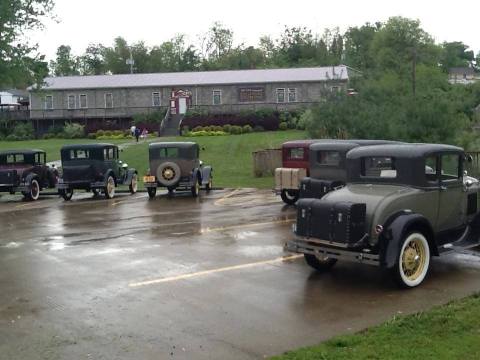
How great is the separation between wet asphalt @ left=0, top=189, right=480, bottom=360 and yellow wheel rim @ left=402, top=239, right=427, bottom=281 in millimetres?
225

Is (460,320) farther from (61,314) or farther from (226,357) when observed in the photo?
(61,314)

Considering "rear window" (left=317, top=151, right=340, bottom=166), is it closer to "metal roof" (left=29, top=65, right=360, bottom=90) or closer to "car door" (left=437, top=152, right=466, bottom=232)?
"car door" (left=437, top=152, right=466, bottom=232)

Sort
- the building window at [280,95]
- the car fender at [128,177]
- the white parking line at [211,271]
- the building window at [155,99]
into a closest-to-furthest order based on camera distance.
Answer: the white parking line at [211,271], the car fender at [128,177], the building window at [280,95], the building window at [155,99]

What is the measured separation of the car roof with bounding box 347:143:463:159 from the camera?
8.69 m

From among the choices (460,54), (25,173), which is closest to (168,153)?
(25,173)

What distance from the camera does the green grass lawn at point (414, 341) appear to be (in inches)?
215

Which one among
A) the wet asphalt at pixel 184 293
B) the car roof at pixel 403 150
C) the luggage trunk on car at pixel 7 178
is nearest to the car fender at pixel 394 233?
the wet asphalt at pixel 184 293

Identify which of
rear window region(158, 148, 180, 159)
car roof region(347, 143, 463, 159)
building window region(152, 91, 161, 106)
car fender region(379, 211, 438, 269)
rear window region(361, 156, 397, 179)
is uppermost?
building window region(152, 91, 161, 106)

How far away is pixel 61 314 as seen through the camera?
7.14 m

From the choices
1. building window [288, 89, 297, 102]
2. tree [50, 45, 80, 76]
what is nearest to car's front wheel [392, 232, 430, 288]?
building window [288, 89, 297, 102]

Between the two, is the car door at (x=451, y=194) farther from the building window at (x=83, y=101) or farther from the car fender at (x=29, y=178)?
the building window at (x=83, y=101)

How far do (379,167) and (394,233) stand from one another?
5.11 ft

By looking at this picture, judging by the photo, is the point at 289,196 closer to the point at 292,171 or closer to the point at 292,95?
the point at 292,171

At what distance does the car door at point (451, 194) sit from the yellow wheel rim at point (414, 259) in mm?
802
